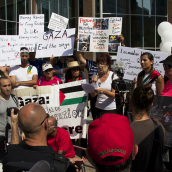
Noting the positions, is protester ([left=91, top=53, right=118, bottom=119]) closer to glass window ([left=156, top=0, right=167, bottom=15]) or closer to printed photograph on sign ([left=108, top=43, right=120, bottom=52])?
printed photograph on sign ([left=108, top=43, right=120, bottom=52])

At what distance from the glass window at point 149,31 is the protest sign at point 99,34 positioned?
1183 centimetres

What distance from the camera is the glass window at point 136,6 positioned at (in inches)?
621

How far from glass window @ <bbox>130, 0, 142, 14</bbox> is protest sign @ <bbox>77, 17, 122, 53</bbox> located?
1222 cm

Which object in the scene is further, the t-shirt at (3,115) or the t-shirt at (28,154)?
the t-shirt at (3,115)

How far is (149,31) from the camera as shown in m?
15.7

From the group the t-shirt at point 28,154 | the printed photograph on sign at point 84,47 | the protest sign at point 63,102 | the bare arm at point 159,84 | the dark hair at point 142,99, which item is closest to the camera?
the t-shirt at point 28,154

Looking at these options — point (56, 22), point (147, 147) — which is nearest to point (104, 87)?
point (147, 147)

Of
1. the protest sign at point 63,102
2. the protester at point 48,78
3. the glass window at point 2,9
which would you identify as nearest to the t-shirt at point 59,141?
the protest sign at point 63,102

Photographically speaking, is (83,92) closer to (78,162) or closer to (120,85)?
(120,85)

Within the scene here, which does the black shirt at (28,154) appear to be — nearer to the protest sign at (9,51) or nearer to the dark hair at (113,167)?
the dark hair at (113,167)

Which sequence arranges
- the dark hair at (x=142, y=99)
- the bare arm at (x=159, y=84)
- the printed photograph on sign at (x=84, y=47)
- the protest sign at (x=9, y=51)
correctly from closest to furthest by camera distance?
1. the dark hair at (x=142, y=99)
2. the bare arm at (x=159, y=84)
3. the protest sign at (x=9, y=51)
4. the printed photograph on sign at (x=84, y=47)

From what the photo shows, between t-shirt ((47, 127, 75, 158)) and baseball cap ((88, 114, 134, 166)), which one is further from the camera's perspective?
t-shirt ((47, 127, 75, 158))

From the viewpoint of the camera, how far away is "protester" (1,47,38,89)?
14.0 ft

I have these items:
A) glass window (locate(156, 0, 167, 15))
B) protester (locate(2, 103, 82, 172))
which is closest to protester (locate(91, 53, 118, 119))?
protester (locate(2, 103, 82, 172))
